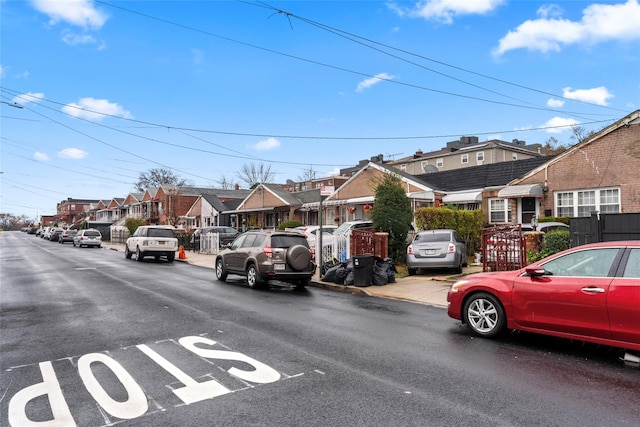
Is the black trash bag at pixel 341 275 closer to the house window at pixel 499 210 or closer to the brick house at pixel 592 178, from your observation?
the brick house at pixel 592 178

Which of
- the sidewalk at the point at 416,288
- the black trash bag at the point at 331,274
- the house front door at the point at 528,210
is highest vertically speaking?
the house front door at the point at 528,210

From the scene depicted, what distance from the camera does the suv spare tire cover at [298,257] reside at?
40.3ft

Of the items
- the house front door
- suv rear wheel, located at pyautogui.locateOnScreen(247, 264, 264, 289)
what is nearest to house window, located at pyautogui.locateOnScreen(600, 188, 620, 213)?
the house front door

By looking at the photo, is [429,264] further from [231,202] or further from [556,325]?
[231,202]

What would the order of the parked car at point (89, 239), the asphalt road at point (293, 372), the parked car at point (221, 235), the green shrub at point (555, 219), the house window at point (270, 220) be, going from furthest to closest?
the house window at point (270, 220), the parked car at point (89, 239), the parked car at point (221, 235), the green shrub at point (555, 219), the asphalt road at point (293, 372)

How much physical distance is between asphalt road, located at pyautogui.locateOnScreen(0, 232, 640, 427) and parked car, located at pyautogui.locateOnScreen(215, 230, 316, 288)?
3.51m

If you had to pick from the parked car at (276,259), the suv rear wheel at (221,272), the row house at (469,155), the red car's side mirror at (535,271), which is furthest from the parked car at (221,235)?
the red car's side mirror at (535,271)

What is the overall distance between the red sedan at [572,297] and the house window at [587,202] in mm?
13207

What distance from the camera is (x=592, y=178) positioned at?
58.6 ft

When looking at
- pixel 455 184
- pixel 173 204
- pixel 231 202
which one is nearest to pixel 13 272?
pixel 455 184

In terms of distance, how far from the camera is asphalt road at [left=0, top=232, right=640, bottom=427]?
3859mm

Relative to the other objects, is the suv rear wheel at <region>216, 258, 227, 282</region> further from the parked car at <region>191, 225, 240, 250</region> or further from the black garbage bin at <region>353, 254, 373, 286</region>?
the parked car at <region>191, 225, 240, 250</region>

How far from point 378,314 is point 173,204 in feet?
164

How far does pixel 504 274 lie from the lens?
663cm
